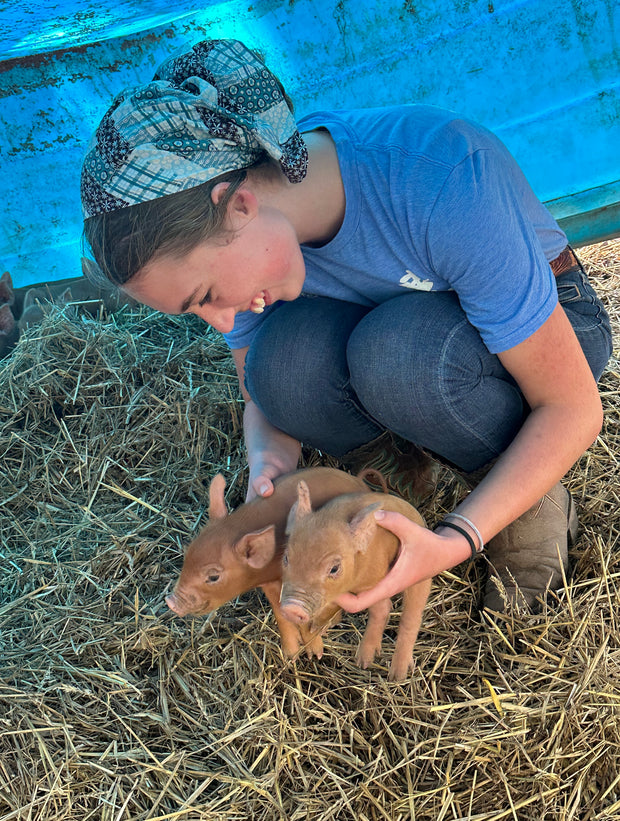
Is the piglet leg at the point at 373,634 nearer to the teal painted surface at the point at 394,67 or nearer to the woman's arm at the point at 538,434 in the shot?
the woman's arm at the point at 538,434

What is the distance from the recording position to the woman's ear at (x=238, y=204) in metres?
1.61

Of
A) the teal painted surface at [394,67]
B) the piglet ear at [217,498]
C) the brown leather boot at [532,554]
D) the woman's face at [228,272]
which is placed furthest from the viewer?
the teal painted surface at [394,67]

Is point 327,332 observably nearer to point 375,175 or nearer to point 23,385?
point 375,175

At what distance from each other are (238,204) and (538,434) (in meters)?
0.95

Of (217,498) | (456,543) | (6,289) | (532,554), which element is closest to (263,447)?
(217,498)

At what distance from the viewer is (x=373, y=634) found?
6.73 feet

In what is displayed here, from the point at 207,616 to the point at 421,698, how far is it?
2.27 feet

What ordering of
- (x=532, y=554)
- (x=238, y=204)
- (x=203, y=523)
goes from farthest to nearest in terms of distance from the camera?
(x=203, y=523) < (x=532, y=554) < (x=238, y=204)

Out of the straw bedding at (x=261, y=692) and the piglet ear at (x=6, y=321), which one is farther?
the piglet ear at (x=6, y=321)

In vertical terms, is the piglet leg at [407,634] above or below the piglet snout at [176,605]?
below

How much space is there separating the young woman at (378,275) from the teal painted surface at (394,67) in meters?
1.46

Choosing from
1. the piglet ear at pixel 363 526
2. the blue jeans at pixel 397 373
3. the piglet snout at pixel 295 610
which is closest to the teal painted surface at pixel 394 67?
the blue jeans at pixel 397 373

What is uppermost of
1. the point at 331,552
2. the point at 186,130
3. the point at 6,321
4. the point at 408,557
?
the point at 186,130

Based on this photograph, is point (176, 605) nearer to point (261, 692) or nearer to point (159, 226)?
point (261, 692)
